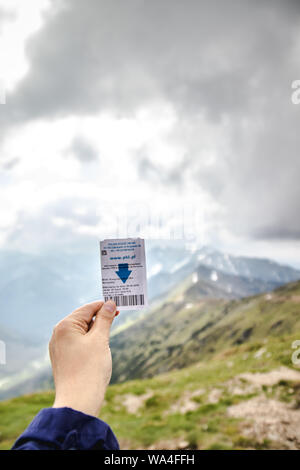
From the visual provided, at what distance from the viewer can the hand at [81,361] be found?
100 inches

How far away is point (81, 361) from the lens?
111 inches

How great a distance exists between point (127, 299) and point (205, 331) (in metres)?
143

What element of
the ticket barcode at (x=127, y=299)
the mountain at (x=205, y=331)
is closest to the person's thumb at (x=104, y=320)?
the ticket barcode at (x=127, y=299)

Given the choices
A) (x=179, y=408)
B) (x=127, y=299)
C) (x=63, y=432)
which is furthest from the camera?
(x=179, y=408)

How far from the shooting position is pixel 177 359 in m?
128

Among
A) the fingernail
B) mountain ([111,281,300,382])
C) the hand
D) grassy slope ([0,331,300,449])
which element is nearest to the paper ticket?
the fingernail

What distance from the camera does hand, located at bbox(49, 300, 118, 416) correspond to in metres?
2.55

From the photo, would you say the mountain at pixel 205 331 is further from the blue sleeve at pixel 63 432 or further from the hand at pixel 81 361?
the blue sleeve at pixel 63 432

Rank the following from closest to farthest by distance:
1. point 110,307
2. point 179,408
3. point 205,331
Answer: point 110,307 → point 179,408 → point 205,331

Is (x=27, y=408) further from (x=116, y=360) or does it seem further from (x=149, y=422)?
(x=116, y=360)

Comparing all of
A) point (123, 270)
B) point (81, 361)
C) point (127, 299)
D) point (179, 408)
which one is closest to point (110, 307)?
point (127, 299)

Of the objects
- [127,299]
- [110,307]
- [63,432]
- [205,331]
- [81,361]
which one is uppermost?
[110,307]

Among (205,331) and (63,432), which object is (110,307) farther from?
(205,331)
